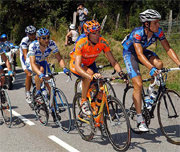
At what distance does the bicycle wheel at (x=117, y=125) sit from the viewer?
4.59 meters

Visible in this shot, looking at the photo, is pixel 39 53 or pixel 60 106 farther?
pixel 39 53

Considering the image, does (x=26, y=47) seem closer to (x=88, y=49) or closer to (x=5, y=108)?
(x=5, y=108)

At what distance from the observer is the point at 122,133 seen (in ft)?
15.7

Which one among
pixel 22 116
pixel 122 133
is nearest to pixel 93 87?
pixel 122 133

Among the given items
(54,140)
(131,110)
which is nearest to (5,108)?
(54,140)

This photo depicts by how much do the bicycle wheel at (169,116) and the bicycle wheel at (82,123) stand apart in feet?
4.01

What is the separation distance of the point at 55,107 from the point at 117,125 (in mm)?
1655

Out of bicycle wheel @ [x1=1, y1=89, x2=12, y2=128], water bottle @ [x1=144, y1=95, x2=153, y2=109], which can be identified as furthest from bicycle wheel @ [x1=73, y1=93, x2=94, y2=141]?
bicycle wheel @ [x1=1, y1=89, x2=12, y2=128]

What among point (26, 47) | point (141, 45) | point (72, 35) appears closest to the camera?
point (141, 45)

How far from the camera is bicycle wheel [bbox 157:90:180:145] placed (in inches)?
197

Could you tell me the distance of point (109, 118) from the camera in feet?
16.0

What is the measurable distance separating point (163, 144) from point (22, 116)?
3599mm

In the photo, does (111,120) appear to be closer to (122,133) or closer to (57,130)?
(122,133)

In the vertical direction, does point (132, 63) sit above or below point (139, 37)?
below
